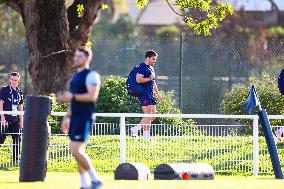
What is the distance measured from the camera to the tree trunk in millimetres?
29094

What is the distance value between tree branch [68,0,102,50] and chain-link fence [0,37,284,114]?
2.65 meters

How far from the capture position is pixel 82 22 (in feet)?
98.0

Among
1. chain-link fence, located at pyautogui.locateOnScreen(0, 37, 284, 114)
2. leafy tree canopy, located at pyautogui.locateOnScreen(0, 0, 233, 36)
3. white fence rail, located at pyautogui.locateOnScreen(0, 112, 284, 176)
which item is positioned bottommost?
white fence rail, located at pyautogui.locateOnScreen(0, 112, 284, 176)

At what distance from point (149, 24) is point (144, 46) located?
1619 inches

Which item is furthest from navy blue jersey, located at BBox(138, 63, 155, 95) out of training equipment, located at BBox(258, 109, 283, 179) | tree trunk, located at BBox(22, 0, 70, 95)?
tree trunk, located at BBox(22, 0, 70, 95)

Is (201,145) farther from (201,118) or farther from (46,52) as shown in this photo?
(46,52)

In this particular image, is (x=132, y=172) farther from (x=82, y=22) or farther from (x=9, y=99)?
(x=82, y=22)

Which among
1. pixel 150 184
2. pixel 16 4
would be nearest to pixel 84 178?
pixel 150 184

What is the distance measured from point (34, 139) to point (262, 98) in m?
10.8

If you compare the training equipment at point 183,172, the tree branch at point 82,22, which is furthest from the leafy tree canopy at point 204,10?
the training equipment at point 183,172

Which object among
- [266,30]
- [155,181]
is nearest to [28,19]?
[155,181]

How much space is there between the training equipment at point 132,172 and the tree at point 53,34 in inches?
373

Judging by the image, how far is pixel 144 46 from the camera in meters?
32.5

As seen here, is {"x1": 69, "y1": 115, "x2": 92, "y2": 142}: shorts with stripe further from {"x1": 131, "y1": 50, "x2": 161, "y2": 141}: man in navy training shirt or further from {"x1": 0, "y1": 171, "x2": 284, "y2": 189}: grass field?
{"x1": 131, "y1": 50, "x2": 161, "y2": 141}: man in navy training shirt
